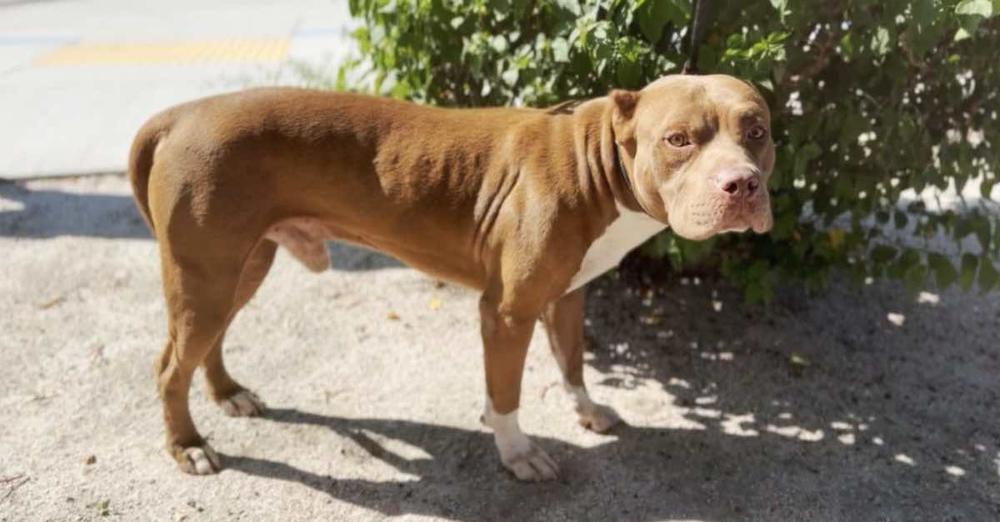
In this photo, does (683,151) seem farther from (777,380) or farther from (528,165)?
(777,380)

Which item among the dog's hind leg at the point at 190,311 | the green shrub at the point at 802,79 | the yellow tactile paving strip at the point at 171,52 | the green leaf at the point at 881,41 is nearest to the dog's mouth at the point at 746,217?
the green shrub at the point at 802,79

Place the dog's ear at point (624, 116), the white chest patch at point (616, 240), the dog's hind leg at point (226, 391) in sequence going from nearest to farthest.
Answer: the dog's ear at point (624, 116) < the white chest patch at point (616, 240) < the dog's hind leg at point (226, 391)

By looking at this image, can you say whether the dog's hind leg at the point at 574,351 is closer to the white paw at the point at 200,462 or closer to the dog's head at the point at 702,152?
the dog's head at the point at 702,152

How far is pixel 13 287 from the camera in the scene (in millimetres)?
5152

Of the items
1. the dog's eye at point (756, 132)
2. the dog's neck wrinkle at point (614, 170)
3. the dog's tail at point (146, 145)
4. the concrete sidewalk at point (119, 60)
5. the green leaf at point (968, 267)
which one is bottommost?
the concrete sidewalk at point (119, 60)

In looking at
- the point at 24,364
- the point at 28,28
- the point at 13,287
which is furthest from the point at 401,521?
the point at 28,28

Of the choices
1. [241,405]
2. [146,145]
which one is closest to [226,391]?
[241,405]

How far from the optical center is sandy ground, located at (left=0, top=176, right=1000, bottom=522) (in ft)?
11.9

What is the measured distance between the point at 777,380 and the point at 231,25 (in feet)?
25.7

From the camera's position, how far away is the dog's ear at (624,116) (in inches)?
121

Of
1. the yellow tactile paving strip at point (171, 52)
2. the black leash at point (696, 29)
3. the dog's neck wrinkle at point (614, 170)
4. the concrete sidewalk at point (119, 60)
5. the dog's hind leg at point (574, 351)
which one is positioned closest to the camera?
the dog's neck wrinkle at point (614, 170)

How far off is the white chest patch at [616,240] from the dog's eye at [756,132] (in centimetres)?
51

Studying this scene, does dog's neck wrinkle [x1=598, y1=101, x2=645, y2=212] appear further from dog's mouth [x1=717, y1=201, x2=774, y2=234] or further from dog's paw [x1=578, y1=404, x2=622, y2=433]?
dog's paw [x1=578, y1=404, x2=622, y2=433]

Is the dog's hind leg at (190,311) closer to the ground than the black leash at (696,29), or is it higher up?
closer to the ground
